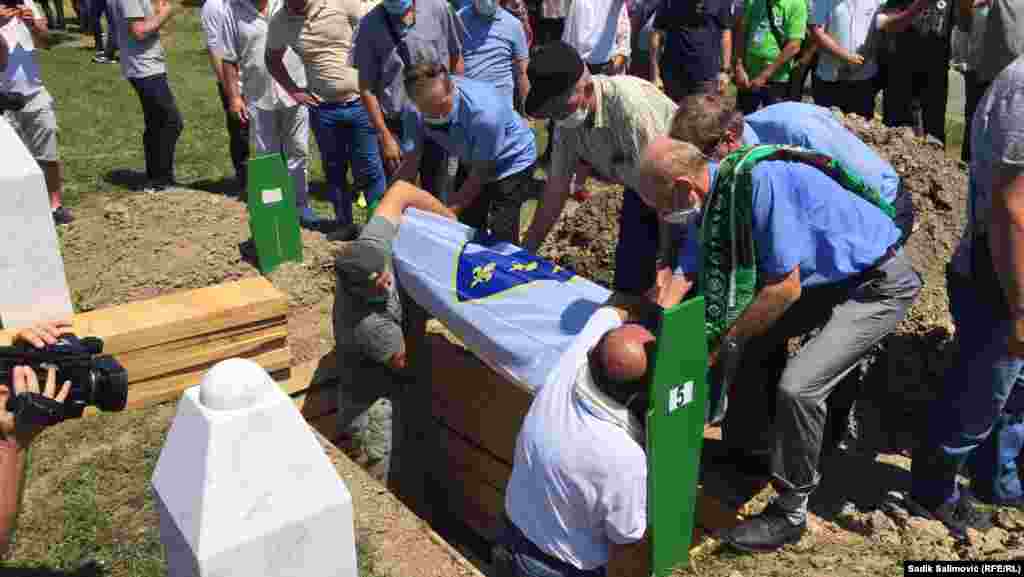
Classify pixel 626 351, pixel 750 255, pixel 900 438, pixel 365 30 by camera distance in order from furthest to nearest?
pixel 365 30 → pixel 900 438 → pixel 750 255 → pixel 626 351

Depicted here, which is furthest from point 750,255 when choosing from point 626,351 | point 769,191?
point 626,351

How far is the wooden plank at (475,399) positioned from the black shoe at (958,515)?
1646 millimetres

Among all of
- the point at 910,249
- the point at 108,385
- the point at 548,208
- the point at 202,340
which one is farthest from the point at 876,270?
the point at 202,340

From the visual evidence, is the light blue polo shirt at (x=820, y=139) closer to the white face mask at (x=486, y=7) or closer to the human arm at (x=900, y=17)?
the white face mask at (x=486, y=7)

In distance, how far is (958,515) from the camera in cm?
355

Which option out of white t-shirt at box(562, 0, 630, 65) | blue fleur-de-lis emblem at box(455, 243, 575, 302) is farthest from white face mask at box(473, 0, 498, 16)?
blue fleur-de-lis emblem at box(455, 243, 575, 302)

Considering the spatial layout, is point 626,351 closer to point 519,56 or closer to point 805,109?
point 805,109

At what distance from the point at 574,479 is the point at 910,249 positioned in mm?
3098

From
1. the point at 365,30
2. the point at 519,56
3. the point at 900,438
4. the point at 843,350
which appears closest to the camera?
the point at 843,350

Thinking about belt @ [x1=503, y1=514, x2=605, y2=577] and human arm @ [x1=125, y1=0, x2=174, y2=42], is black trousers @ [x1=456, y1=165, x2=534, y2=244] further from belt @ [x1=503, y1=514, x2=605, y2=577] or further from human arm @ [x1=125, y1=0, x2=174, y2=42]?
A: human arm @ [x1=125, y1=0, x2=174, y2=42]

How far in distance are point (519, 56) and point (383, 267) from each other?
2.79 meters

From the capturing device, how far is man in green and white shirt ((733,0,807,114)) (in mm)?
6859

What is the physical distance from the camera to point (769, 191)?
2.95 metres

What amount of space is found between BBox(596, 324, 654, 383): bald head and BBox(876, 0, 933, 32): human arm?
515 cm
